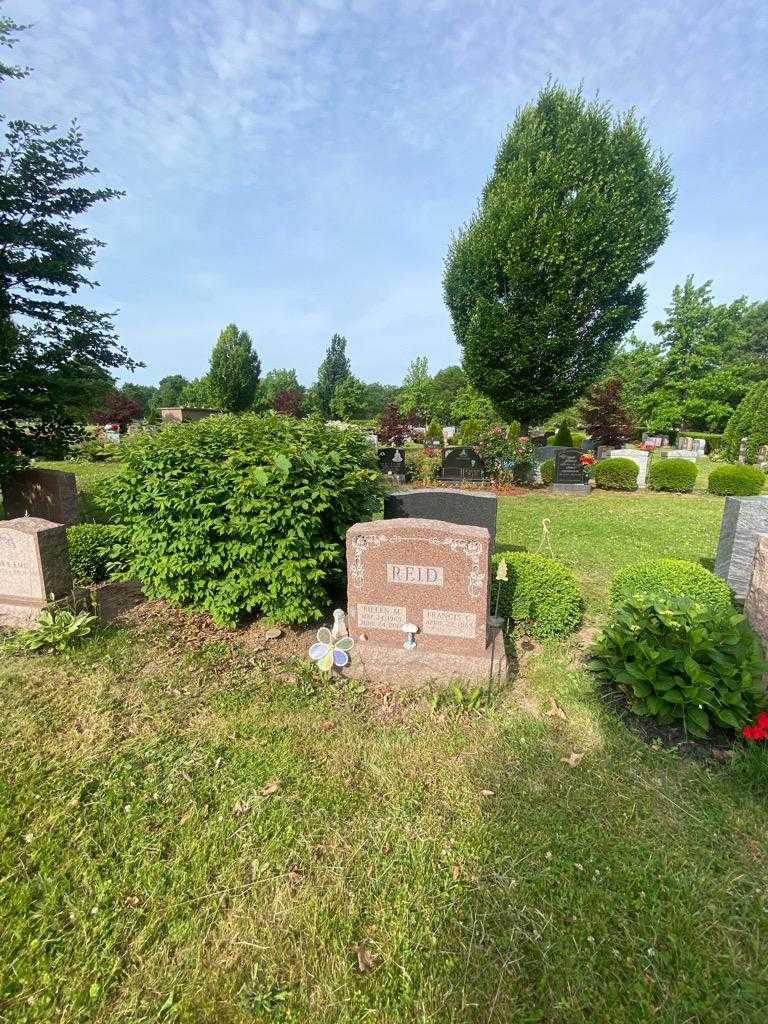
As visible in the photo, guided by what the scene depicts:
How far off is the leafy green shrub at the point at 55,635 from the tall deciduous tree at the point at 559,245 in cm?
1715

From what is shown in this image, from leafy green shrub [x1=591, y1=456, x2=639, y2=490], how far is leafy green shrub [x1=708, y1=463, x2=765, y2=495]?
2196 millimetres

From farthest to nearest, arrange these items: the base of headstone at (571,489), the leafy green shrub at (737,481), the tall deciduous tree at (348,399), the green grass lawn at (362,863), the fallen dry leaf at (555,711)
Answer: the tall deciduous tree at (348,399) → the base of headstone at (571,489) → the leafy green shrub at (737,481) → the fallen dry leaf at (555,711) → the green grass lawn at (362,863)

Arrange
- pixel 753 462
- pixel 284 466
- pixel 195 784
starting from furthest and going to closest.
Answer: pixel 753 462
pixel 284 466
pixel 195 784

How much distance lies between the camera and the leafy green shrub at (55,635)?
3.92m

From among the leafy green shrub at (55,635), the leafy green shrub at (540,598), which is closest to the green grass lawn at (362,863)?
the leafy green shrub at (55,635)

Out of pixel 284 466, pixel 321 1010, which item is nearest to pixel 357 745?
pixel 321 1010

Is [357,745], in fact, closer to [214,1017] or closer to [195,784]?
[195,784]

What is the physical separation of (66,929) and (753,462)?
29.3 metres

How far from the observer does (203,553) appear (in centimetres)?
414

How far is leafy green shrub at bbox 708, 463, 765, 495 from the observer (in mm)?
13227

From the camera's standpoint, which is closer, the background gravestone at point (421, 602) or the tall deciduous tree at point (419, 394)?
the background gravestone at point (421, 602)

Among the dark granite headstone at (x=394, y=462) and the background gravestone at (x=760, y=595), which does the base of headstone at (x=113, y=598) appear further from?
the dark granite headstone at (x=394, y=462)

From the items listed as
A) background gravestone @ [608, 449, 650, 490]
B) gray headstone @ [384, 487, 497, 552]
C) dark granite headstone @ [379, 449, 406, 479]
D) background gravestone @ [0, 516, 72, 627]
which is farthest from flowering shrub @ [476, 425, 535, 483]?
background gravestone @ [0, 516, 72, 627]

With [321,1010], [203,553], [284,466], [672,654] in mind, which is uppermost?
[284,466]
